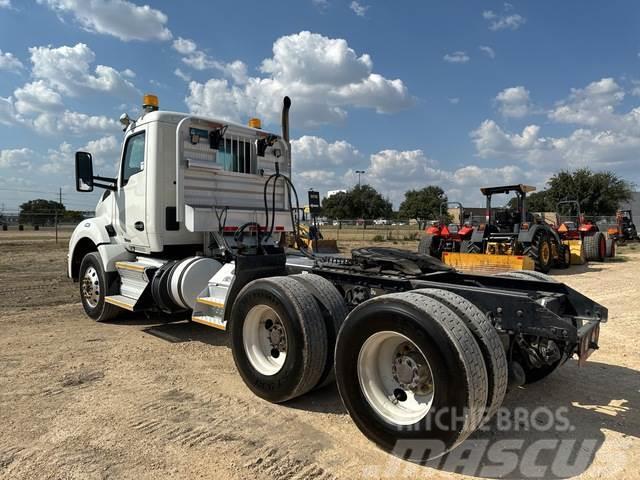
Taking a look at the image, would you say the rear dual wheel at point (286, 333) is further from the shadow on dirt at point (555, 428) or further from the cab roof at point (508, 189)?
the cab roof at point (508, 189)

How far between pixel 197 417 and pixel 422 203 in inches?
3328

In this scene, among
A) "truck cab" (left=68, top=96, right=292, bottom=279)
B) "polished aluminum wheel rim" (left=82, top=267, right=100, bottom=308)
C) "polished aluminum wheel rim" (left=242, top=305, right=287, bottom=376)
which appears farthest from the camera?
"polished aluminum wheel rim" (left=82, top=267, right=100, bottom=308)

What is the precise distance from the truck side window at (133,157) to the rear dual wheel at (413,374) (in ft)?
14.4

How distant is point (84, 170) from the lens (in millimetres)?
7059

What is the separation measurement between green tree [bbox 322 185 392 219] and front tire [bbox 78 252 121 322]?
228 ft

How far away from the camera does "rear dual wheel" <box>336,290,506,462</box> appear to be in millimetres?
2938

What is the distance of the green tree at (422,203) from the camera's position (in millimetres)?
80450

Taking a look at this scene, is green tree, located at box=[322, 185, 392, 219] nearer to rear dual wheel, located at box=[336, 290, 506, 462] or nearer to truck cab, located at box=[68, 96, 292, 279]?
truck cab, located at box=[68, 96, 292, 279]

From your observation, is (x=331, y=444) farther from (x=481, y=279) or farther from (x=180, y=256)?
(x=180, y=256)

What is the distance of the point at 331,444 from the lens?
11.4 feet

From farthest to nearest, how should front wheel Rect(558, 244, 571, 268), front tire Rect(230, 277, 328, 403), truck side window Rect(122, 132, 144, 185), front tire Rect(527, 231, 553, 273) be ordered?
front wheel Rect(558, 244, 571, 268) → front tire Rect(527, 231, 553, 273) → truck side window Rect(122, 132, 144, 185) → front tire Rect(230, 277, 328, 403)

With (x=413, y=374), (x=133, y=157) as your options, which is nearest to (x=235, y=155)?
(x=133, y=157)

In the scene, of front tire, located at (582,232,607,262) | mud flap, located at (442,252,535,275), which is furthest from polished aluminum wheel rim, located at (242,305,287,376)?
front tire, located at (582,232,607,262)

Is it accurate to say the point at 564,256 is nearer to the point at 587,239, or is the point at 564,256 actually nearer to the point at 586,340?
the point at 587,239
